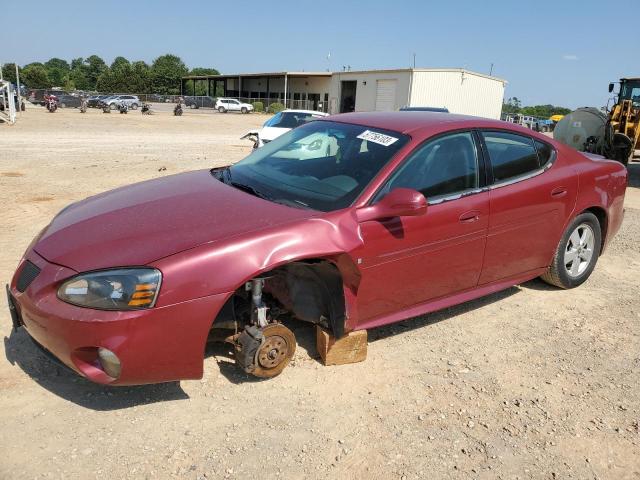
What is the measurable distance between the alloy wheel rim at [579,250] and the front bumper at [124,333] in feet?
11.0

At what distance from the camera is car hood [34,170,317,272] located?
8.66ft

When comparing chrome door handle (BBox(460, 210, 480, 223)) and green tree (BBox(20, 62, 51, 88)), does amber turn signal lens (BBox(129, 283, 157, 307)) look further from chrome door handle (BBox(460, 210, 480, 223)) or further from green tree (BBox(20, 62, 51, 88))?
green tree (BBox(20, 62, 51, 88))

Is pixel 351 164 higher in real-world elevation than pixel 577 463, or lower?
higher

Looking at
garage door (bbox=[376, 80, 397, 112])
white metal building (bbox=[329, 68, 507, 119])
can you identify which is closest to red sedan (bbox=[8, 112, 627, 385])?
white metal building (bbox=[329, 68, 507, 119])

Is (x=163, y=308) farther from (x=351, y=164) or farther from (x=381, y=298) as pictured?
(x=351, y=164)

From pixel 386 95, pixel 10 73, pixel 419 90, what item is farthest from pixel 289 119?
pixel 10 73

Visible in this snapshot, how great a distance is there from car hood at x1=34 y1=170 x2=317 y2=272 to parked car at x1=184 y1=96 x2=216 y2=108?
5727 cm

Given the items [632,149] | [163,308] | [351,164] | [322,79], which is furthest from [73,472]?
[322,79]

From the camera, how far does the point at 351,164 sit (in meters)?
3.48

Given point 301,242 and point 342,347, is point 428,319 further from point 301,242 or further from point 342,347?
point 301,242

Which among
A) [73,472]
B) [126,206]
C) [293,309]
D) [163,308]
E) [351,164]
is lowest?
[73,472]

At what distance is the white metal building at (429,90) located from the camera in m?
31.7

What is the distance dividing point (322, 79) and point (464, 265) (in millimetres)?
53021

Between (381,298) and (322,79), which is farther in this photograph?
(322,79)
